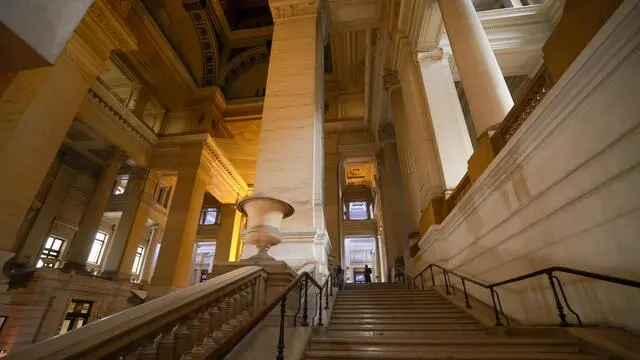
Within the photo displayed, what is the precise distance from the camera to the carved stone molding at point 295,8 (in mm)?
9469

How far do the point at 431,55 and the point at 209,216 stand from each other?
21.6 m

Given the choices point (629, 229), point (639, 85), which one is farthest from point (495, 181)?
point (639, 85)

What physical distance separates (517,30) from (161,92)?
17408 mm

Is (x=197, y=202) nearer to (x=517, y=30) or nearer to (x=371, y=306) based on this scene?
(x=371, y=306)

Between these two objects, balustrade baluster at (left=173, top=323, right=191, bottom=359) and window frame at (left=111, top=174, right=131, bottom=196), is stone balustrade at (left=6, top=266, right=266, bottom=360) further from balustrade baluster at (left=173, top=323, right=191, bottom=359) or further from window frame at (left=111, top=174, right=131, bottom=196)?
window frame at (left=111, top=174, right=131, bottom=196)

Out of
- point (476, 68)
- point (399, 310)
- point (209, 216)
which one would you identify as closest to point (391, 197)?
point (476, 68)

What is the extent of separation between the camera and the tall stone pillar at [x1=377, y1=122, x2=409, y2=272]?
12.4 m

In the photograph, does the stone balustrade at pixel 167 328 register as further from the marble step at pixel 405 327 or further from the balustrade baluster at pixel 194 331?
the marble step at pixel 405 327

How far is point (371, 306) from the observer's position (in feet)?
16.5

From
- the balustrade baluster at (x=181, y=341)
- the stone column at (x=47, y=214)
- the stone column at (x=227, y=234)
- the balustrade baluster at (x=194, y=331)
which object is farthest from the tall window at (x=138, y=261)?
the balustrade baluster at (x=181, y=341)

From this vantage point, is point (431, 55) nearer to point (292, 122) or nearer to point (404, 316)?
point (292, 122)

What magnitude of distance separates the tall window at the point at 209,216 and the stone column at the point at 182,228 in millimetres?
10369

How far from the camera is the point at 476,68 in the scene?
5547 mm

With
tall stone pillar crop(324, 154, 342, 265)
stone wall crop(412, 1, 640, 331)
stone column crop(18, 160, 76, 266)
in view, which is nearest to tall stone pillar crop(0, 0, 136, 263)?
stone wall crop(412, 1, 640, 331)
